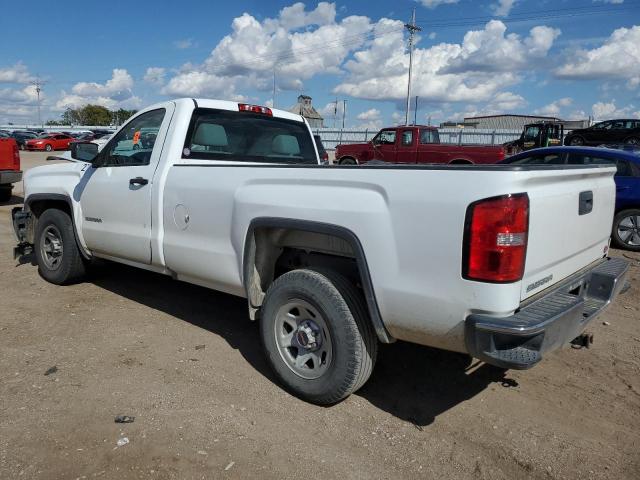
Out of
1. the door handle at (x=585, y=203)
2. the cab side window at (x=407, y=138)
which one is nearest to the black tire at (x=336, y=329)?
the door handle at (x=585, y=203)

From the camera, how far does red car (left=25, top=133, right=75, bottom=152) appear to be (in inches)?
1510

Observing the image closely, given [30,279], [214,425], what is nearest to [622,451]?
[214,425]

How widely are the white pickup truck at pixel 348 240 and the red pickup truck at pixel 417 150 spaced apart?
11868 millimetres

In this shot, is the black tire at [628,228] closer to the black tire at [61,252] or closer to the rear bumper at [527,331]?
the rear bumper at [527,331]

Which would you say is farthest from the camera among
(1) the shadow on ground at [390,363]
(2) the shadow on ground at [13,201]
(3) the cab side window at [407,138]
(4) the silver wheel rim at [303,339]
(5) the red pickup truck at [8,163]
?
(3) the cab side window at [407,138]

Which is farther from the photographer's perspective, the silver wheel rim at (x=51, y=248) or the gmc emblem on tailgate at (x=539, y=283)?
the silver wheel rim at (x=51, y=248)

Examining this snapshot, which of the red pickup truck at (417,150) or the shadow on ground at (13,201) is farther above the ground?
the red pickup truck at (417,150)

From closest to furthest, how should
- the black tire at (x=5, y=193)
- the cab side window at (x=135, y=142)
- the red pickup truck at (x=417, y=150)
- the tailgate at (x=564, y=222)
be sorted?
1. the tailgate at (x=564, y=222)
2. the cab side window at (x=135, y=142)
3. the black tire at (x=5, y=193)
4. the red pickup truck at (x=417, y=150)

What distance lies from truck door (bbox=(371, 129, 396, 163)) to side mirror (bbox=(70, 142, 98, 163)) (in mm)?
13760

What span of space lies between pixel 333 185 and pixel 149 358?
2.06 m

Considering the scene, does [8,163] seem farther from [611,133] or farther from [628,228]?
[611,133]

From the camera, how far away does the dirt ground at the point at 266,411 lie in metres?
2.79

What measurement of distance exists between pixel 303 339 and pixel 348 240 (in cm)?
78

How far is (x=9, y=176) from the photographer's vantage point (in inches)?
449
